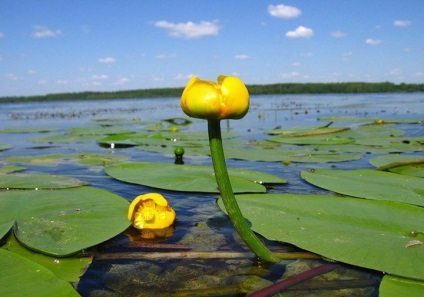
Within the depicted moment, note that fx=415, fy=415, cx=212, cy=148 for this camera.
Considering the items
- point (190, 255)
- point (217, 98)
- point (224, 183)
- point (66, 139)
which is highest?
point (217, 98)

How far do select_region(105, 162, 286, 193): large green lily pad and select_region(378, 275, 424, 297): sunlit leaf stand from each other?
1.40m

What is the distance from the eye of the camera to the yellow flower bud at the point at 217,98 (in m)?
1.19

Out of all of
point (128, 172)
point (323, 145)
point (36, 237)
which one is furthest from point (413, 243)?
point (323, 145)

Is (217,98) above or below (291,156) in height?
above

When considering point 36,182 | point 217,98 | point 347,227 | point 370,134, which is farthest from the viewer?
point 370,134

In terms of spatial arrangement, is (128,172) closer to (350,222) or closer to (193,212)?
(193,212)

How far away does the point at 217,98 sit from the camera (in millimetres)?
1191

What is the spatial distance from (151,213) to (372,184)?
1487 millimetres

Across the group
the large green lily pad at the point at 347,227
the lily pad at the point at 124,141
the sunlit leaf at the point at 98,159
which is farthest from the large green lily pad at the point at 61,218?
the lily pad at the point at 124,141

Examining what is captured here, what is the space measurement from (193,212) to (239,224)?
1.23m

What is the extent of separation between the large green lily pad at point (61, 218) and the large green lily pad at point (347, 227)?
2.27 ft

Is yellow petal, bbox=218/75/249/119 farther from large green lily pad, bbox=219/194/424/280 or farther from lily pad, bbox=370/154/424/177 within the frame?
lily pad, bbox=370/154/424/177

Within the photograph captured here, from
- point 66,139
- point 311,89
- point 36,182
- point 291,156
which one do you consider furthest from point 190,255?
point 311,89

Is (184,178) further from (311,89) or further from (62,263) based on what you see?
(311,89)
